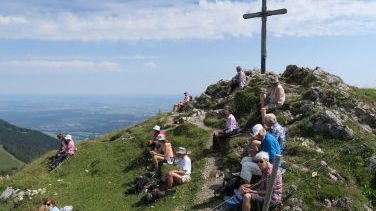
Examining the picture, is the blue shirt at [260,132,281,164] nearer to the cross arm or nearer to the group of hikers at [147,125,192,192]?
the group of hikers at [147,125,192,192]

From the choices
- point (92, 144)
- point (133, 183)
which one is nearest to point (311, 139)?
point (133, 183)

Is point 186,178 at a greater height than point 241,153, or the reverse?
point 241,153

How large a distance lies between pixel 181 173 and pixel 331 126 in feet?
25.6

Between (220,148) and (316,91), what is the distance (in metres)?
7.09

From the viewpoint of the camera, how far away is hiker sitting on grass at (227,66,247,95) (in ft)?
96.4

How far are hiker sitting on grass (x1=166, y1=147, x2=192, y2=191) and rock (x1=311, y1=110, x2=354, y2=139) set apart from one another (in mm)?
6884

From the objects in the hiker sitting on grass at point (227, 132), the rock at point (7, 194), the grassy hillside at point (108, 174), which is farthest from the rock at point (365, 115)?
the rock at point (7, 194)

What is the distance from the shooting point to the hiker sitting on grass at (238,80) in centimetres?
2939

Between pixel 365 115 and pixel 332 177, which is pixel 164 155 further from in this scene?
pixel 365 115

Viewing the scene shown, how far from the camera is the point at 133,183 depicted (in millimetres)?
20047

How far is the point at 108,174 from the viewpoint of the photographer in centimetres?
2286

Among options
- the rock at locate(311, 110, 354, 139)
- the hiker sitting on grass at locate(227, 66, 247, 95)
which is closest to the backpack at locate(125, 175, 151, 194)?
the rock at locate(311, 110, 354, 139)

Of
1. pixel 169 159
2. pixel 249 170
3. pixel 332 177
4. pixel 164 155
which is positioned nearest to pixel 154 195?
pixel 169 159

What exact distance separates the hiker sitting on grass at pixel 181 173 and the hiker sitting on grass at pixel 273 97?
22.9ft
